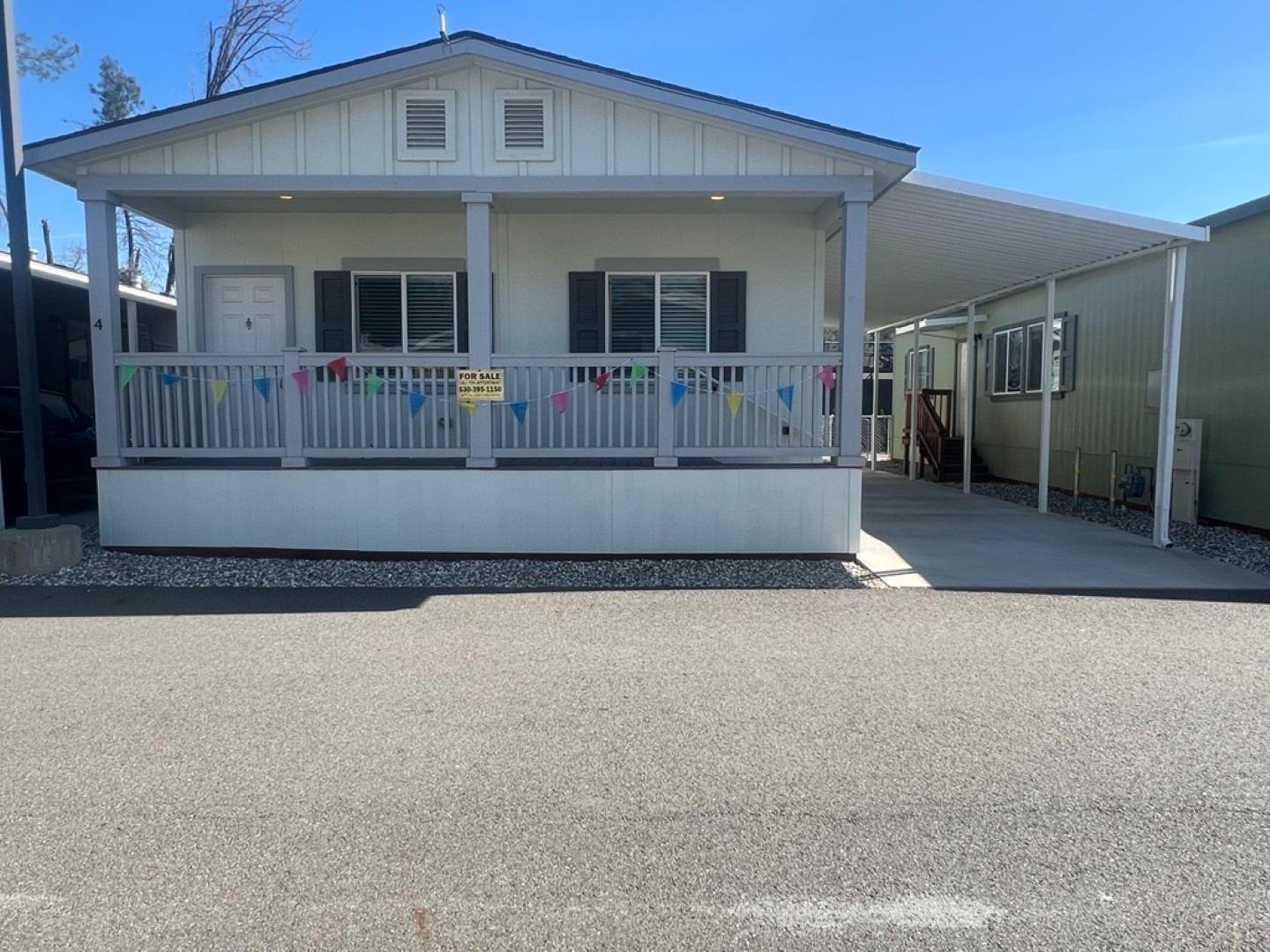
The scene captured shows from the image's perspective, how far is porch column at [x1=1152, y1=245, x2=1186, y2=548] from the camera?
870 cm

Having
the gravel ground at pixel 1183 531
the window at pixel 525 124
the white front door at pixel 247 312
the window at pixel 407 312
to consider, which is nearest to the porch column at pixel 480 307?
the window at pixel 525 124

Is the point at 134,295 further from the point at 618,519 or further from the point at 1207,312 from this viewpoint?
the point at 1207,312

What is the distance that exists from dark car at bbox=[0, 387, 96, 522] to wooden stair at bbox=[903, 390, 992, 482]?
1361cm

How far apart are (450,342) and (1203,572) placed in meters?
7.90

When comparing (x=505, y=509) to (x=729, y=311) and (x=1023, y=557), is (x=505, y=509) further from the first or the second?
(x=1023, y=557)

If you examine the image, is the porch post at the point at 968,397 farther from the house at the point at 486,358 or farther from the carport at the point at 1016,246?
the house at the point at 486,358

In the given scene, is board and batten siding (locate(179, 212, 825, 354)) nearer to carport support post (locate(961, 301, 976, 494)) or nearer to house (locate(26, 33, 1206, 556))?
house (locate(26, 33, 1206, 556))

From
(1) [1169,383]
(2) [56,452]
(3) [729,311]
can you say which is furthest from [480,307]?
(1) [1169,383]

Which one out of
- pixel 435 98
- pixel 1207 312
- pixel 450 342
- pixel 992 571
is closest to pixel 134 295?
pixel 450 342

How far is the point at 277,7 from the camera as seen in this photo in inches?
840

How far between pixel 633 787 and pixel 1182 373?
10527 millimetres

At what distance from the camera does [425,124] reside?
8102mm

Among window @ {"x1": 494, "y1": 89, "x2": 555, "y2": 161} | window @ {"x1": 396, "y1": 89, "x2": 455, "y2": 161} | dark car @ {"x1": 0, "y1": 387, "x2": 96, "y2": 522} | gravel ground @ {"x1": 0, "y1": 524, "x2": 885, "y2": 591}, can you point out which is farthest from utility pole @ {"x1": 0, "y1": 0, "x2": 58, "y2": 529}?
window @ {"x1": 494, "y1": 89, "x2": 555, "y2": 161}

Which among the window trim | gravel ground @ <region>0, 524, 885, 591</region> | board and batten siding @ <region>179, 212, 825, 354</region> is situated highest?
board and batten siding @ <region>179, 212, 825, 354</region>
